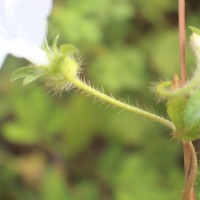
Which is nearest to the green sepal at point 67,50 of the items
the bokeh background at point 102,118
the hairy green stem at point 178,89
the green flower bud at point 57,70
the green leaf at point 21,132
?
the green flower bud at point 57,70

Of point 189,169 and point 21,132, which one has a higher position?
point 189,169

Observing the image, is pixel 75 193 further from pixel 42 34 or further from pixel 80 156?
pixel 42 34

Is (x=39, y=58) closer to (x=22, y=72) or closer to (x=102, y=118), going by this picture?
(x=22, y=72)

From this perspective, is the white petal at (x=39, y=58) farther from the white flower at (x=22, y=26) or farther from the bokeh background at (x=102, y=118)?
the bokeh background at (x=102, y=118)

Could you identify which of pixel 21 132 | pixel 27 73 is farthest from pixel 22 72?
pixel 21 132

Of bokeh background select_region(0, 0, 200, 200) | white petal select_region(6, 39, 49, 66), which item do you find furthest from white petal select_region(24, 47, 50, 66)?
bokeh background select_region(0, 0, 200, 200)

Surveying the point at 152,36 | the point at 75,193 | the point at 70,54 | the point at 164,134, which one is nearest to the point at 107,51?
the point at 152,36
